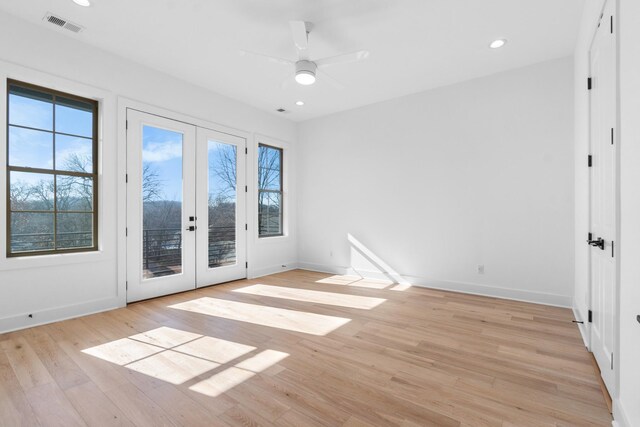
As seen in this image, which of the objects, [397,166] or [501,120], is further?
[397,166]

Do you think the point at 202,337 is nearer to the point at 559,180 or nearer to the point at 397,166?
the point at 397,166

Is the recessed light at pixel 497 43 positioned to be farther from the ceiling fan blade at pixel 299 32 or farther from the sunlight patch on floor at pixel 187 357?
the sunlight patch on floor at pixel 187 357

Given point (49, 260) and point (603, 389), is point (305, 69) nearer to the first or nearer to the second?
point (49, 260)

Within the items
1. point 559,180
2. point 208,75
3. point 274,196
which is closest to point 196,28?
point 208,75

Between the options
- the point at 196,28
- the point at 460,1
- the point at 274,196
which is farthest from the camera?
the point at 274,196

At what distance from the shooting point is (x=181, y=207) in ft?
15.0

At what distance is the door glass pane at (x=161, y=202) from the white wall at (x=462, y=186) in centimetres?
274

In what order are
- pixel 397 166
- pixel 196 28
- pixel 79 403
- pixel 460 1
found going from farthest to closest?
pixel 397 166 < pixel 196 28 < pixel 460 1 < pixel 79 403

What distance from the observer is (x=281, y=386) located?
2.11 meters

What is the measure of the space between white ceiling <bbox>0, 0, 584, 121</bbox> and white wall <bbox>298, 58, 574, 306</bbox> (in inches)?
20.8

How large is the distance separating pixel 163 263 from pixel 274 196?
2553 millimetres
